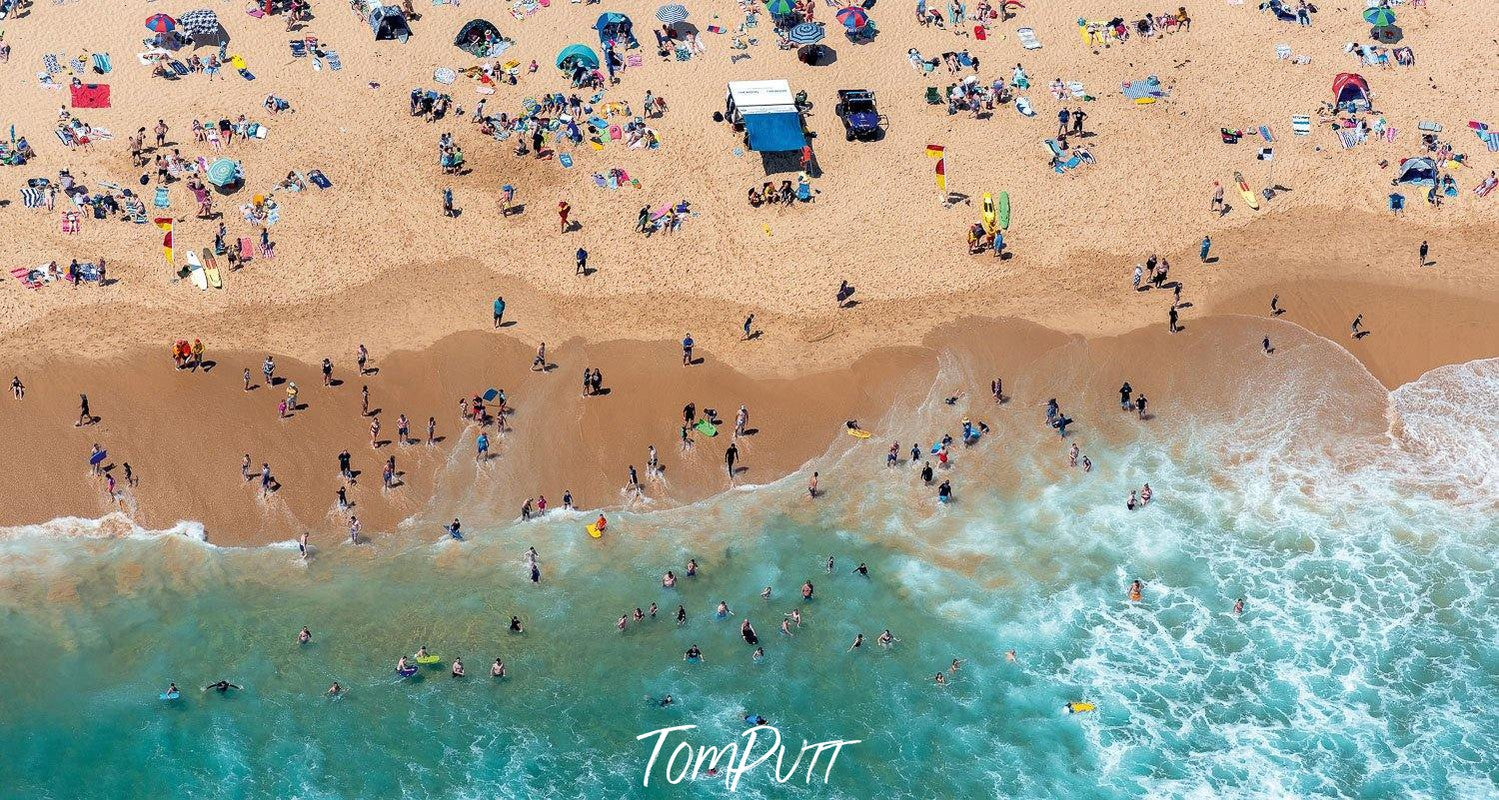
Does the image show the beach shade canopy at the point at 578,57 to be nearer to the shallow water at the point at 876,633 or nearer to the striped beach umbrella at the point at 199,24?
the striped beach umbrella at the point at 199,24

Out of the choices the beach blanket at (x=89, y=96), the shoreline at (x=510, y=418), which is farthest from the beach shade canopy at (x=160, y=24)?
the shoreline at (x=510, y=418)

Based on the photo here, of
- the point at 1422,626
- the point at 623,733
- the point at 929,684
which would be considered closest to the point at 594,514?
the point at 623,733

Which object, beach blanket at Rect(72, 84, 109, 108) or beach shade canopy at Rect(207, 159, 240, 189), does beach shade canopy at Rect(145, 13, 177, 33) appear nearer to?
beach blanket at Rect(72, 84, 109, 108)

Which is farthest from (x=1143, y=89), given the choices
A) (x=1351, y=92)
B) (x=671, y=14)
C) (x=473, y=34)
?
(x=473, y=34)

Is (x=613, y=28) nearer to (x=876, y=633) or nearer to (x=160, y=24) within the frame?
(x=160, y=24)

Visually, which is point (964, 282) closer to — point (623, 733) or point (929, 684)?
point (929, 684)

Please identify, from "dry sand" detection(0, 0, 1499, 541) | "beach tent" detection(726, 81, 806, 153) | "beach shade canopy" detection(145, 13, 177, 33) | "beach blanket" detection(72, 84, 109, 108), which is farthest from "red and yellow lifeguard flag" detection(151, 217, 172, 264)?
"beach tent" detection(726, 81, 806, 153)
